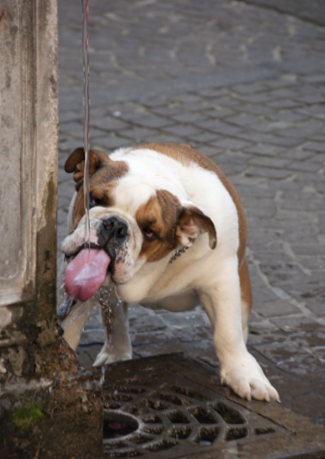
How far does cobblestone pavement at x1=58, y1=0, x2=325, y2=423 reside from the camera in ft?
14.8

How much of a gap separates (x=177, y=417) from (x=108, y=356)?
85 centimetres

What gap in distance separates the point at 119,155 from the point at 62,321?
87cm

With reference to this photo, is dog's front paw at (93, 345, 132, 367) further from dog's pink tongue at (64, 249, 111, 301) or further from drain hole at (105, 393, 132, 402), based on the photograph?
dog's pink tongue at (64, 249, 111, 301)

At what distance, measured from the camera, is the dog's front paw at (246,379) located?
11.9 ft

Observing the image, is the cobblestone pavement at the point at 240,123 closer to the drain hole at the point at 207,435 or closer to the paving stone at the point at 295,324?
the paving stone at the point at 295,324

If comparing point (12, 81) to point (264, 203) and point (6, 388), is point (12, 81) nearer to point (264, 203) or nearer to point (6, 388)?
point (6, 388)

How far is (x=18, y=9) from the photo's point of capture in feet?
8.48

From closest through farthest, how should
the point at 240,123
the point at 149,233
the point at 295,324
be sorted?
1. the point at 149,233
2. the point at 295,324
3. the point at 240,123

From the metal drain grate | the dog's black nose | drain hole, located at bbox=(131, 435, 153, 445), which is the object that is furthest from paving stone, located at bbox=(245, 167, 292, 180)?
drain hole, located at bbox=(131, 435, 153, 445)

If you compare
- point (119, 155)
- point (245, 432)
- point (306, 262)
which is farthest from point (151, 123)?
point (245, 432)

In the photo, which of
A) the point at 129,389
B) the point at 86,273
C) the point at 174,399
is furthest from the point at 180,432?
the point at 86,273

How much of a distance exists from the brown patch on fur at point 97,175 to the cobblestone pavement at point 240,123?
3.25 ft

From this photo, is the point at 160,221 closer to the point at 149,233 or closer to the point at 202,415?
the point at 149,233

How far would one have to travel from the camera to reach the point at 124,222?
10.9ft
